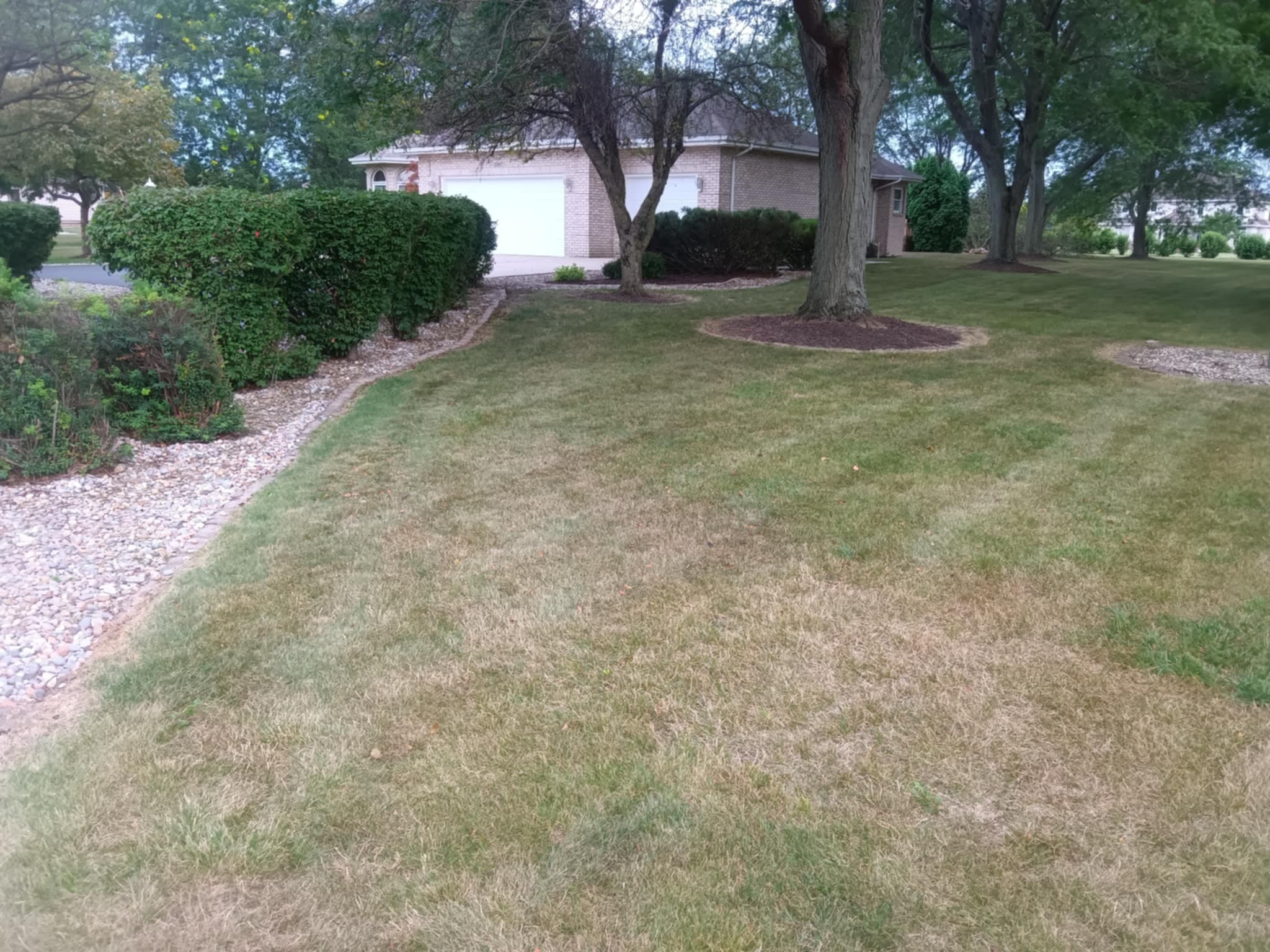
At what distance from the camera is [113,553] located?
15.3 ft

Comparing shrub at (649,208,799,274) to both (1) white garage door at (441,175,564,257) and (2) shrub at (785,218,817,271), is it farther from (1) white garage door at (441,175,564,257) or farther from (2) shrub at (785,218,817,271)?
(1) white garage door at (441,175,564,257)

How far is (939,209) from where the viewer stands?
35.5m

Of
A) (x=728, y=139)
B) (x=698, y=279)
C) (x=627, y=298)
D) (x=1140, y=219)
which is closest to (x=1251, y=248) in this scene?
(x=1140, y=219)

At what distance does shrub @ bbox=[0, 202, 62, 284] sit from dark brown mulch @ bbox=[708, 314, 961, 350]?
36.4ft

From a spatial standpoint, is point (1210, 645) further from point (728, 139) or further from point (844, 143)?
point (728, 139)

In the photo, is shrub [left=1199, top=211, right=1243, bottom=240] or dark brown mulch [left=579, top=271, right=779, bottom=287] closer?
dark brown mulch [left=579, top=271, right=779, bottom=287]

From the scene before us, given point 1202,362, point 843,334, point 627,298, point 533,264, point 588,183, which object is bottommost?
point 1202,362

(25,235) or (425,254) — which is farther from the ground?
(25,235)

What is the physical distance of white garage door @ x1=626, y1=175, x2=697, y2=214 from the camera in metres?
23.7

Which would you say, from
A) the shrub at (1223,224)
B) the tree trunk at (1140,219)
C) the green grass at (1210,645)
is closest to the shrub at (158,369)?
the green grass at (1210,645)

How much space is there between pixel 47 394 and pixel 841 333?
8514mm

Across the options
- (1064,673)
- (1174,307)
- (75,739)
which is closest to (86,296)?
(75,739)

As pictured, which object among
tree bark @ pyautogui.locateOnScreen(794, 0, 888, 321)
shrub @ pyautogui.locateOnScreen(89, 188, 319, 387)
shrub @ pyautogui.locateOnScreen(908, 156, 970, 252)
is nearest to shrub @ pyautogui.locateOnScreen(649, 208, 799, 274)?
tree bark @ pyautogui.locateOnScreen(794, 0, 888, 321)

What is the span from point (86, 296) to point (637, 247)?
10.6 m
